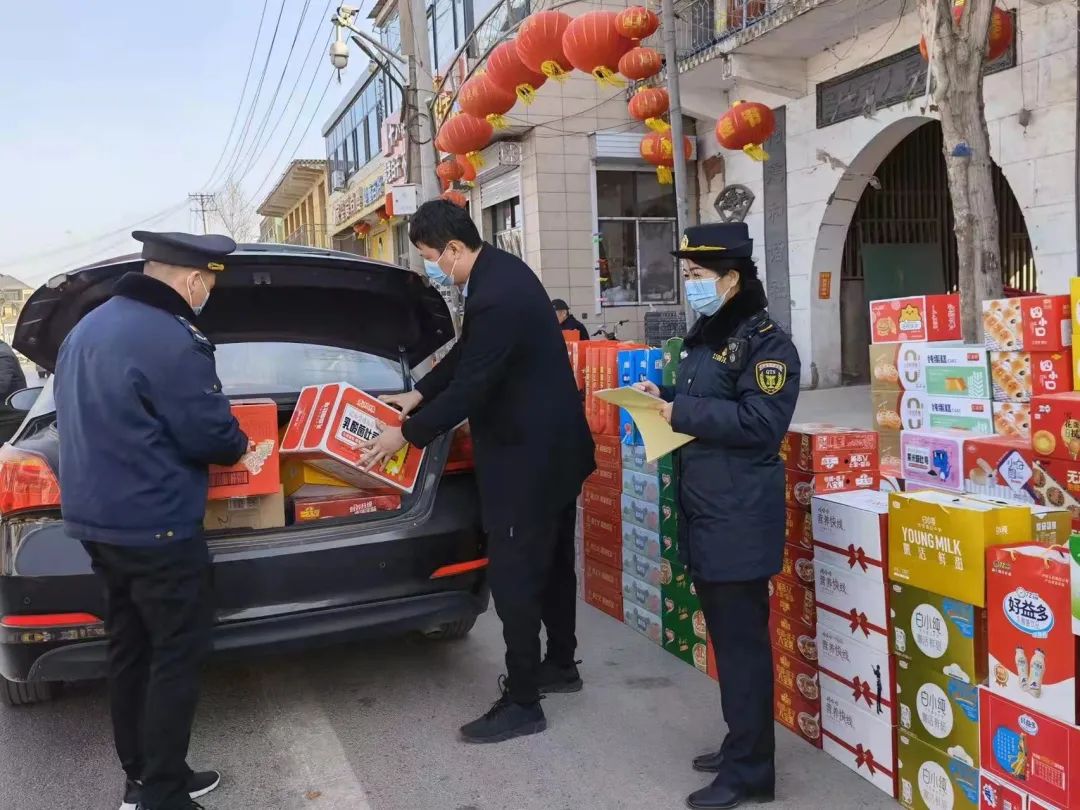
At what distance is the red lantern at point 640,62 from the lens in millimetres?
10367

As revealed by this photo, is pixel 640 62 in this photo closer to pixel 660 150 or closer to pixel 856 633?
pixel 660 150

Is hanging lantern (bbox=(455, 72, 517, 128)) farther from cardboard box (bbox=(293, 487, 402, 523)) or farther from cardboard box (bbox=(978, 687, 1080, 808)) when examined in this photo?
cardboard box (bbox=(978, 687, 1080, 808))

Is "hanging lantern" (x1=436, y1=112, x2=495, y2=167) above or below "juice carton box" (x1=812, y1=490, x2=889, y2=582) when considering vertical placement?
above

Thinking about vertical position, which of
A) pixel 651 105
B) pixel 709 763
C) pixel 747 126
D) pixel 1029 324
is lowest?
pixel 709 763

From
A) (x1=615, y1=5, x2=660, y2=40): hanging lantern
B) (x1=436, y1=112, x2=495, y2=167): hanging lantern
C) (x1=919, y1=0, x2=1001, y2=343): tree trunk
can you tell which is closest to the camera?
(x1=919, y1=0, x2=1001, y2=343): tree trunk

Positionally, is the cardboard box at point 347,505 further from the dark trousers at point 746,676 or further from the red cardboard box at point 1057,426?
the red cardboard box at point 1057,426

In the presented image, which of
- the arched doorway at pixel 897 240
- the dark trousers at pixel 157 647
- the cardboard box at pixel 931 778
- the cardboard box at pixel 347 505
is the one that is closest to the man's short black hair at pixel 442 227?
the cardboard box at pixel 347 505

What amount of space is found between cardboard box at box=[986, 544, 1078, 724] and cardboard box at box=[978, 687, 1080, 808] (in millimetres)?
30

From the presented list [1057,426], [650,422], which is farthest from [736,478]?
[1057,426]

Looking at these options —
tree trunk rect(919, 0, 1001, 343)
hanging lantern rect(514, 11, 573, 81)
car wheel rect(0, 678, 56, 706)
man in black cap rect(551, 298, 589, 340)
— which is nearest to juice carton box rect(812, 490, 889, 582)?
car wheel rect(0, 678, 56, 706)

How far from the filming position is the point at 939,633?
8.29 ft

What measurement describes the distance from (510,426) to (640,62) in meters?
8.27

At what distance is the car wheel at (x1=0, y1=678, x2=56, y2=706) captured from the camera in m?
3.58

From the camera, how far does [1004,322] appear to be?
15.2 feet
